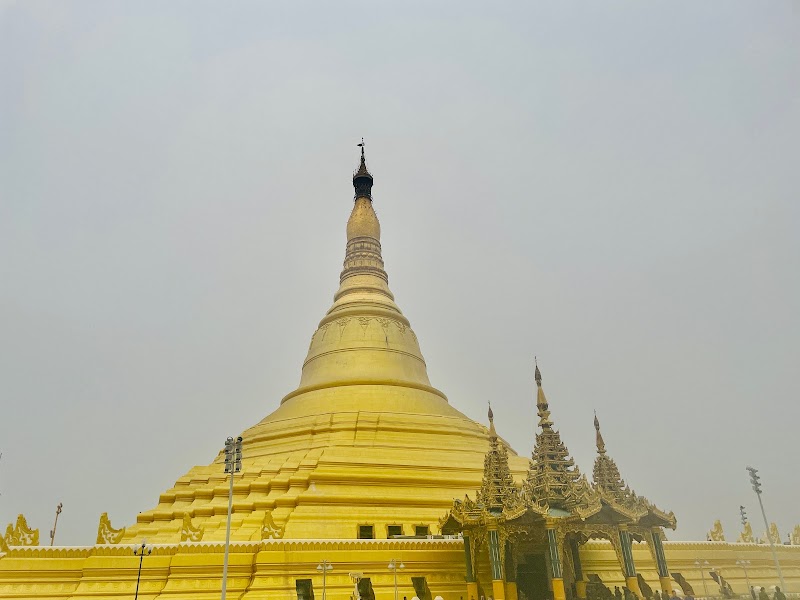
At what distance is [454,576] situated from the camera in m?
20.2

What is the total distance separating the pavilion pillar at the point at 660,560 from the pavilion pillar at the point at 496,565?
4729 millimetres

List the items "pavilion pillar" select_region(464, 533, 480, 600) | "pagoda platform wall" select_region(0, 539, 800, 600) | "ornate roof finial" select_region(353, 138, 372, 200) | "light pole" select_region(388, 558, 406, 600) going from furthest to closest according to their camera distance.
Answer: "ornate roof finial" select_region(353, 138, 372, 200)
"pagoda platform wall" select_region(0, 539, 800, 600)
"pavilion pillar" select_region(464, 533, 480, 600)
"light pole" select_region(388, 558, 406, 600)

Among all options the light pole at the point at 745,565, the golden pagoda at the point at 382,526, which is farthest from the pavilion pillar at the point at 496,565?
the light pole at the point at 745,565

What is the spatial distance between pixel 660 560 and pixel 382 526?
9.74m

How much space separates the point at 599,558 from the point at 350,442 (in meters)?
11.4

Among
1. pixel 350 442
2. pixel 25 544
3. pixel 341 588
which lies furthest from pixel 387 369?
pixel 25 544

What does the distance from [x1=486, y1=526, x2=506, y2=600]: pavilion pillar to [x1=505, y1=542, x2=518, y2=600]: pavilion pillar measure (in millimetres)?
526

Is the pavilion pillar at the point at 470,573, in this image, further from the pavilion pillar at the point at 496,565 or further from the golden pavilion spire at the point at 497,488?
the golden pavilion spire at the point at 497,488

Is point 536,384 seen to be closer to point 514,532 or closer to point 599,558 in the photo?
point 514,532

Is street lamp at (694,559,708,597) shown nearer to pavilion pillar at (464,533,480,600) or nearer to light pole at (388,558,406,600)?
pavilion pillar at (464,533,480,600)

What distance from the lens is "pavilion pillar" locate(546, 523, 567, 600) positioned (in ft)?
53.5

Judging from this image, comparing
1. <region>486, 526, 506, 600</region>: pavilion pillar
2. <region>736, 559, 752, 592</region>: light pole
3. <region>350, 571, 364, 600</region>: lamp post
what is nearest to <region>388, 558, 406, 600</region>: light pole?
<region>350, 571, 364, 600</region>: lamp post

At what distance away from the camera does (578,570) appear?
64.8 feet

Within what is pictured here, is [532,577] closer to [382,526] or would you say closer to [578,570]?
[578,570]
